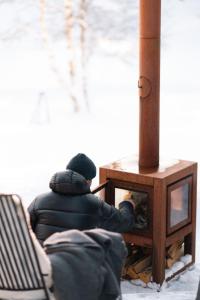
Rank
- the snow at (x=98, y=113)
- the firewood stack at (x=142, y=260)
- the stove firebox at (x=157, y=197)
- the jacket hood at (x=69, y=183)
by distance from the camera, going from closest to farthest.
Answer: the jacket hood at (x=69, y=183) < the stove firebox at (x=157, y=197) < the firewood stack at (x=142, y=260) < the snow at (x=98, y=113)

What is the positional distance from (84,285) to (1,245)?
15.1 inches

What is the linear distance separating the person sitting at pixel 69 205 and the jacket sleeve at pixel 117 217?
0.02m

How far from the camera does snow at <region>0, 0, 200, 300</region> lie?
7.31 meters

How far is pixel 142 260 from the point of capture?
4297 mm

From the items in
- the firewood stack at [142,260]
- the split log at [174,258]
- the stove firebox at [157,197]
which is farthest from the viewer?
the split log at [174,258]

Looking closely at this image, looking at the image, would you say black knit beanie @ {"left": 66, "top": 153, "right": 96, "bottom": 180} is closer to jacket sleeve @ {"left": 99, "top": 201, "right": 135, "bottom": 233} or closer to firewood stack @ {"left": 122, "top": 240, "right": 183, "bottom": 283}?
jacket sleeve @ {"left": 99, "top": 201, "right": 135, "bottom": 233}

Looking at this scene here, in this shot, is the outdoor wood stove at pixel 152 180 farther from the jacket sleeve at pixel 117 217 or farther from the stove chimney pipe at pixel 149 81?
the jacket sleeve at pixel 117 217

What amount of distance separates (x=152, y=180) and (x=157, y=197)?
12cm

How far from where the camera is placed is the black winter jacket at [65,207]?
3602 millimetres

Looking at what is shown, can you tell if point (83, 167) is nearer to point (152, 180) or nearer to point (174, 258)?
point (152, 180)

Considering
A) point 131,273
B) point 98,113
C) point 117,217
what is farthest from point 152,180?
point 98,113

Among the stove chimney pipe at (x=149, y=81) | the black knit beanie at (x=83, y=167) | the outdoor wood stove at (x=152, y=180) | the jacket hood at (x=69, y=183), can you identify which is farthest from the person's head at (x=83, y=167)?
the stove chimney pipe at (x=149, y=81)

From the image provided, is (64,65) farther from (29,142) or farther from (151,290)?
(151,290)

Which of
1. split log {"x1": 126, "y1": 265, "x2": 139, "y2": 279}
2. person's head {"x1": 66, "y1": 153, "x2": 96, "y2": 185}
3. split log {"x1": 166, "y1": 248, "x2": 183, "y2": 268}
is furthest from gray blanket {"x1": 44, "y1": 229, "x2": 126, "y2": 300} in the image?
split log {"x1": 166, "y1": 248, "x2": 183, "y2": 268}
